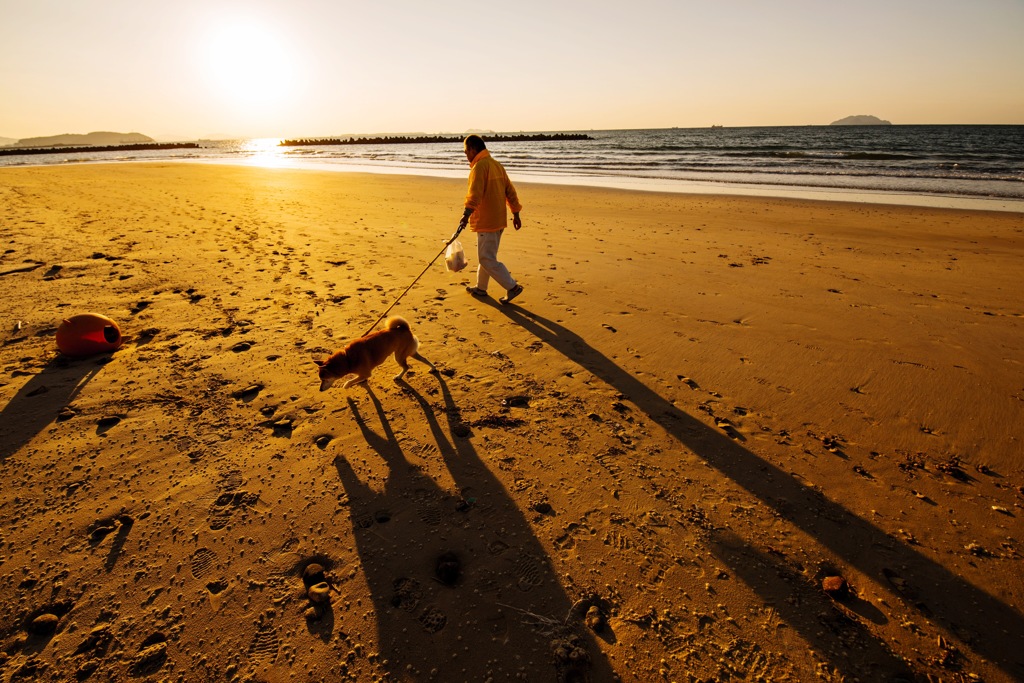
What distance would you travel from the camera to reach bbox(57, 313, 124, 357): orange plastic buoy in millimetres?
4117

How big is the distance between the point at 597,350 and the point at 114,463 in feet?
13.8

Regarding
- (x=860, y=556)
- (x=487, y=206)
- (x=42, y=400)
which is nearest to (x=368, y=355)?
(x=42, y=400)

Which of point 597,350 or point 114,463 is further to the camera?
point 597,350

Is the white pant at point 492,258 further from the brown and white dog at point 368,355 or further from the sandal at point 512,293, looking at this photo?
the brown and white dog at point 368,355

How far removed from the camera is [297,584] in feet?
7.48

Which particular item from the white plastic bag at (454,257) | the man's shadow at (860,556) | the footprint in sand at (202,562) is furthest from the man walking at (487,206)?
the footprint in sand at (202,562)

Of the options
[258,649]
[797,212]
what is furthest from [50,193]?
[797,212]

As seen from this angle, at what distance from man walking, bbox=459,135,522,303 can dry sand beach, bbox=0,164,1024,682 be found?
52 centimetres

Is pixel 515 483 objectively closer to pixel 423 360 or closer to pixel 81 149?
pixel 423 360

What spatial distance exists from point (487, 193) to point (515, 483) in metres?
4.14

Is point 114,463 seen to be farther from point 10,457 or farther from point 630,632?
point 630,632

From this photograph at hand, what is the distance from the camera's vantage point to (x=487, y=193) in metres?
5.82

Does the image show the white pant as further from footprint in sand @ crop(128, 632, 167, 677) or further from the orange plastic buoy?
footprint in sand @ crop(128, 632, 167, 677)

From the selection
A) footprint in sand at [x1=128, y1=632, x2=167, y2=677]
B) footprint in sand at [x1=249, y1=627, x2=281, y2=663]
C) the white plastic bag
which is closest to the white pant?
the white plastic bag
